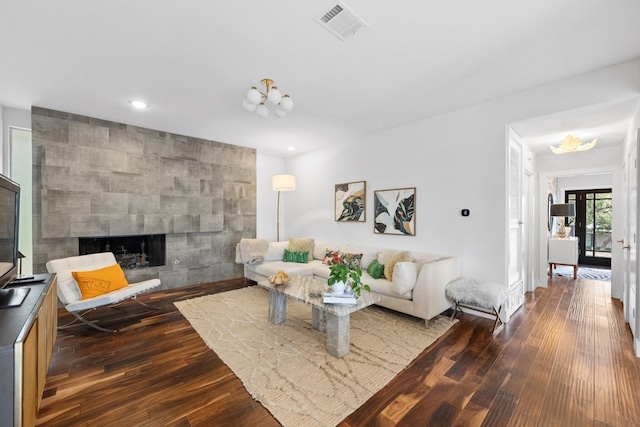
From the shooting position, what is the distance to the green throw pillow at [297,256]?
187 inches

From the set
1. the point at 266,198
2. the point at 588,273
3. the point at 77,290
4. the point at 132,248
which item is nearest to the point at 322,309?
the point at 77,290

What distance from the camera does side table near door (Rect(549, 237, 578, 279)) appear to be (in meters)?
5.36

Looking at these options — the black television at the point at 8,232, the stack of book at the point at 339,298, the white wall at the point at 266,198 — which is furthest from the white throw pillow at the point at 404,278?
the white wall at the point at 266,198

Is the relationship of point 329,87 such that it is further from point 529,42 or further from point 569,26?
point 569,26

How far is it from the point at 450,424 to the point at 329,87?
3.02 m

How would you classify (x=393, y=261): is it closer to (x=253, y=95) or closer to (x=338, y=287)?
(x=338, y=287)

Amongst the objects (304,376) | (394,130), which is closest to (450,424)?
(304,376)

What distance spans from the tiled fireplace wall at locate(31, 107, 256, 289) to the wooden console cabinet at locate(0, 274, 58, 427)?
7.86ft

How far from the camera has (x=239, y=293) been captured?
4.29 meters

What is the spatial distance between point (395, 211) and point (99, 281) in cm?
396

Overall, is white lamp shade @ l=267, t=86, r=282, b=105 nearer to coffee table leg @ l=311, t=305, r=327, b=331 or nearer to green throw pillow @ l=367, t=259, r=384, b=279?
coffee table leg @ l=311, t=305, r=327, b=331

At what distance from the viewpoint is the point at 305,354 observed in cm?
243

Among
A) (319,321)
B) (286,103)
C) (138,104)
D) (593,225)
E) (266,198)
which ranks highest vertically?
(138,104)

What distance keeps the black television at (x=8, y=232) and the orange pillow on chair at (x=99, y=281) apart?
87cm
